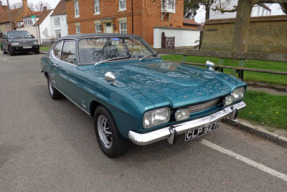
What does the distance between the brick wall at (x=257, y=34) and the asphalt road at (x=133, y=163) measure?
12.5 m

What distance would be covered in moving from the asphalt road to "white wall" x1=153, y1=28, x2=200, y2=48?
54.5ft

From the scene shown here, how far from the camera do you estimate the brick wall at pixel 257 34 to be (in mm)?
13492

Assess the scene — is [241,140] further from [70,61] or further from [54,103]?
[54,103]

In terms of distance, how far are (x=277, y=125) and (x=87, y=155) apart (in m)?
3.06

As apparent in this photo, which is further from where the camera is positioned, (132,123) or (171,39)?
(171,39)

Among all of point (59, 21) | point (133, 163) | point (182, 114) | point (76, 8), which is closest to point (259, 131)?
point (182, 114)

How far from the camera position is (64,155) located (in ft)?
Answer: 9.84

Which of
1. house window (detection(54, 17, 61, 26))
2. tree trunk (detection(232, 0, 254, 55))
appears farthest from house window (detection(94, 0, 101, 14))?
tree trunk (detection(232, 0, 254, 55))

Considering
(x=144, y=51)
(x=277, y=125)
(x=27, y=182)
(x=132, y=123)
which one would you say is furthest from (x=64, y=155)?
(x=277, y=125)

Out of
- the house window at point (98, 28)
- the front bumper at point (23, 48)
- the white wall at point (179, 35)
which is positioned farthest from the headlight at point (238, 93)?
the house window at point (98, 28)

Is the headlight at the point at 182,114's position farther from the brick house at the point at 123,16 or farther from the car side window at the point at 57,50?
the brick house at the point at 123,16

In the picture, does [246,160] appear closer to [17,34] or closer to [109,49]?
[109,49]

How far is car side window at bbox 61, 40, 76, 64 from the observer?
3.82 metres

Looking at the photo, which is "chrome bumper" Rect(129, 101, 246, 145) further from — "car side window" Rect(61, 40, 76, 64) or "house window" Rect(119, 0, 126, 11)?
"house window" Rect(119, 0, 126, 11)
